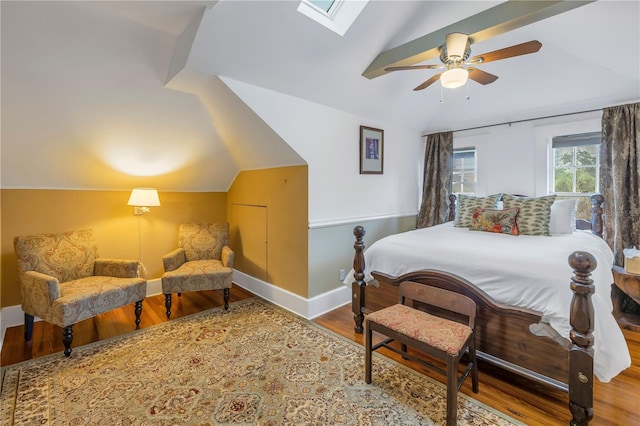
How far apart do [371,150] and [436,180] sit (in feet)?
4.27

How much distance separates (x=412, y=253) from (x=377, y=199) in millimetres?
1524

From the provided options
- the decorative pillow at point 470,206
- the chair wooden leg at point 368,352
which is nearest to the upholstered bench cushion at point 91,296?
the chair wooden leg at point 368,352

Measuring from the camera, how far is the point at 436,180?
441cm

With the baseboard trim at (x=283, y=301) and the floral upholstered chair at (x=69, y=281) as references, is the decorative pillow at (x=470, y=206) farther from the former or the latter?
the floral upholstered chair at (x=69, y=281)

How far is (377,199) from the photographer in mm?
3920

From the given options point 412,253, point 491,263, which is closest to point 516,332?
point 491,263

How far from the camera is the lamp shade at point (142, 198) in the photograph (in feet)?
10.6

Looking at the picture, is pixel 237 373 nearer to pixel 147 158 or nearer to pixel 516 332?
pixel 516 332

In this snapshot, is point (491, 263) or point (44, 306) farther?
point (44, 306)

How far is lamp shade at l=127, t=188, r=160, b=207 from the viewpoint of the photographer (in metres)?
3.24

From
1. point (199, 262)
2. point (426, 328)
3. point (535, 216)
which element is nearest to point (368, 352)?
point (426, 328)

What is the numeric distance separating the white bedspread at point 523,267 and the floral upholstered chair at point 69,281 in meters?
2.17

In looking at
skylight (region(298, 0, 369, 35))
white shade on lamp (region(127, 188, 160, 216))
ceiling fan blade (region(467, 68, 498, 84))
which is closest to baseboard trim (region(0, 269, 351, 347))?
white shade on lamp (region(127, 188, 160, 216))

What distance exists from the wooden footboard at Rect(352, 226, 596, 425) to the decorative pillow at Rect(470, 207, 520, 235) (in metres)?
1.31
